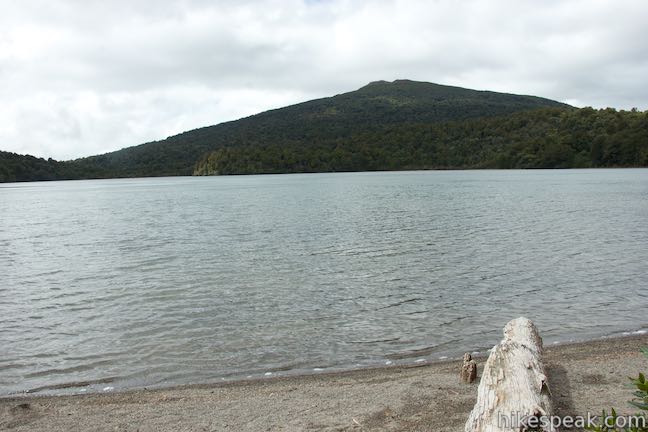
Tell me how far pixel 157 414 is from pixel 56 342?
4.98 metres

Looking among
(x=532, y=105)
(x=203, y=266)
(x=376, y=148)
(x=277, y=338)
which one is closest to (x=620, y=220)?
(x=203, y=266)

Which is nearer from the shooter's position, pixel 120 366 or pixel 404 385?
pixel 404 385

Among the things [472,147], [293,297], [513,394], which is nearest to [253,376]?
[513,394]

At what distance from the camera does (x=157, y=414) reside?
7156 mm

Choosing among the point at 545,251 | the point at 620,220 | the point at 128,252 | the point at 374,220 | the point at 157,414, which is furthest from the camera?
the point at 374,220

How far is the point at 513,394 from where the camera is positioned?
5848 millimetres

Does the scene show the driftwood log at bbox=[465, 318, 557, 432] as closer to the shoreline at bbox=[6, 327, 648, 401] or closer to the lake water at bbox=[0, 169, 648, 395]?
the shoreline at bbox=[6, 327, 648, 401]

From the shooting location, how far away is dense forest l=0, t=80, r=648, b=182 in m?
136

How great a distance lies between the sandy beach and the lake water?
2.35 feet

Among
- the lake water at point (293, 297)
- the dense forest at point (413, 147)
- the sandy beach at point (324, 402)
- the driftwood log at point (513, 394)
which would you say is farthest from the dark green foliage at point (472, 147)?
the driftwood log at point (513, 394)

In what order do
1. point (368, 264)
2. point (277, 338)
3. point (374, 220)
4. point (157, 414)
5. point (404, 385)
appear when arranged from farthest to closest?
point (374, 220) → point (368, 264) → point (277, 338) → point (404, 385) → point (157, 414)

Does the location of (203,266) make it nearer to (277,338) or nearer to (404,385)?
(277,338)

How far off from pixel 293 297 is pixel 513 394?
8.89 metres

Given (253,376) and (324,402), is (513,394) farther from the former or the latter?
(253,376)
